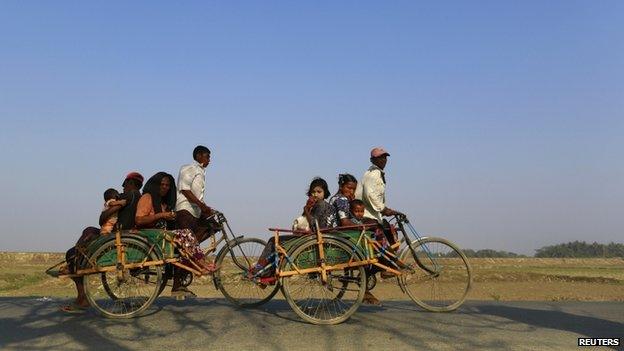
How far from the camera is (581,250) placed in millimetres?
71688

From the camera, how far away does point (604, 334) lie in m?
5.45

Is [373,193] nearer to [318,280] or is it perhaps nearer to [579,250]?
[318,280]

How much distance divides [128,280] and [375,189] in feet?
11.2

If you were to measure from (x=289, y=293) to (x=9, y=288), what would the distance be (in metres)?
23.3

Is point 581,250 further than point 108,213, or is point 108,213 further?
point 581,250

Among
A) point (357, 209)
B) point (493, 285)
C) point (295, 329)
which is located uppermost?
point (357, 209)

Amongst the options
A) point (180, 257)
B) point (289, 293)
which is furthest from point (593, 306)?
point (180, 257)

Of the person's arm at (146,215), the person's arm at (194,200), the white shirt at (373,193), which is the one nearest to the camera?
the person's arm at (146,215)

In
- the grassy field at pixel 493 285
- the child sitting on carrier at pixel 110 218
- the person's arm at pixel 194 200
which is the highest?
the person's arm at pixel 194 200

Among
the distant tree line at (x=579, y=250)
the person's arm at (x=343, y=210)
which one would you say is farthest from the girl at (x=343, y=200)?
the distant tree line at (x=579, y=250)

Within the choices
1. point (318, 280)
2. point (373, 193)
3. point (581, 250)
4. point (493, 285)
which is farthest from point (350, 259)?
point (581, 250)

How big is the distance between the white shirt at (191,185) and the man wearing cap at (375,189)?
2.17m

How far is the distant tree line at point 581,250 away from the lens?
231 feet

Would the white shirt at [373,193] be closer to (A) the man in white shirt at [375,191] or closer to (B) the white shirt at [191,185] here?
(A) the man in white shirt at [375,191]
